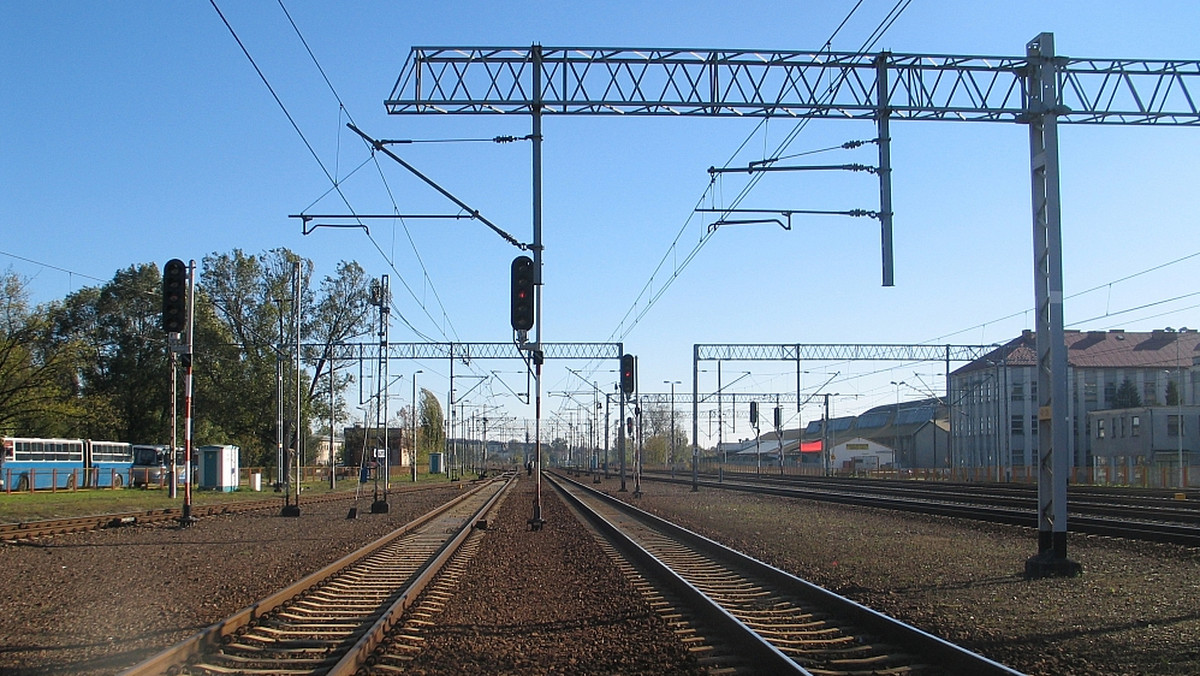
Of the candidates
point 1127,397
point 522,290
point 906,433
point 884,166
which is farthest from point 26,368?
point 906,433

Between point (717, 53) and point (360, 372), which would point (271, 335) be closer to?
point (360, 372)

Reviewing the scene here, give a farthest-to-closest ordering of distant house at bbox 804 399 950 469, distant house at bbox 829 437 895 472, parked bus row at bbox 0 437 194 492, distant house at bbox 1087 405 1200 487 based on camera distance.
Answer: distant house at bbox 829 437 895 472 < distant house at bbox 804 399 950 469 < distant house at bbox 1087 405 1200 487 < parked bus row at bbox 0 437 194 492

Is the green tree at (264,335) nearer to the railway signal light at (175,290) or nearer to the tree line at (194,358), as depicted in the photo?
the tree line at (194,358)

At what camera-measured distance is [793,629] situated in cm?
1102

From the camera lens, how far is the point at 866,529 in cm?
2508

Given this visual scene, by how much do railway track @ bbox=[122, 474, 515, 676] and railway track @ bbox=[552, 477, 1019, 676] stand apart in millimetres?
3382

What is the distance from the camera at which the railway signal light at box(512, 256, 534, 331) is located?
72.3 feet

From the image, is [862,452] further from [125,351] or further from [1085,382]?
[125,351]

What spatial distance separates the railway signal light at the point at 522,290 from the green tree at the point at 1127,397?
7355 centimetres

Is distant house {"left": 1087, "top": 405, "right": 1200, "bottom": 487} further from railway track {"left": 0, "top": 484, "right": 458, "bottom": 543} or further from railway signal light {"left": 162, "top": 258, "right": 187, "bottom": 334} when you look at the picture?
railway signal light {"left": 162, "top": 258, "right": 187, "bottom": 334}

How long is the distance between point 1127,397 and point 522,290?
7402cm

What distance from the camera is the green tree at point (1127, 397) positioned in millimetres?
81812

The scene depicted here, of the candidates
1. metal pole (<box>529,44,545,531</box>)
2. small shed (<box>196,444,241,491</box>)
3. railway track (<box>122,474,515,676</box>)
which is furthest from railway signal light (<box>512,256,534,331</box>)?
small shed (<box>196,444,241,491</box>)

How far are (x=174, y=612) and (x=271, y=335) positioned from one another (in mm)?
57061
